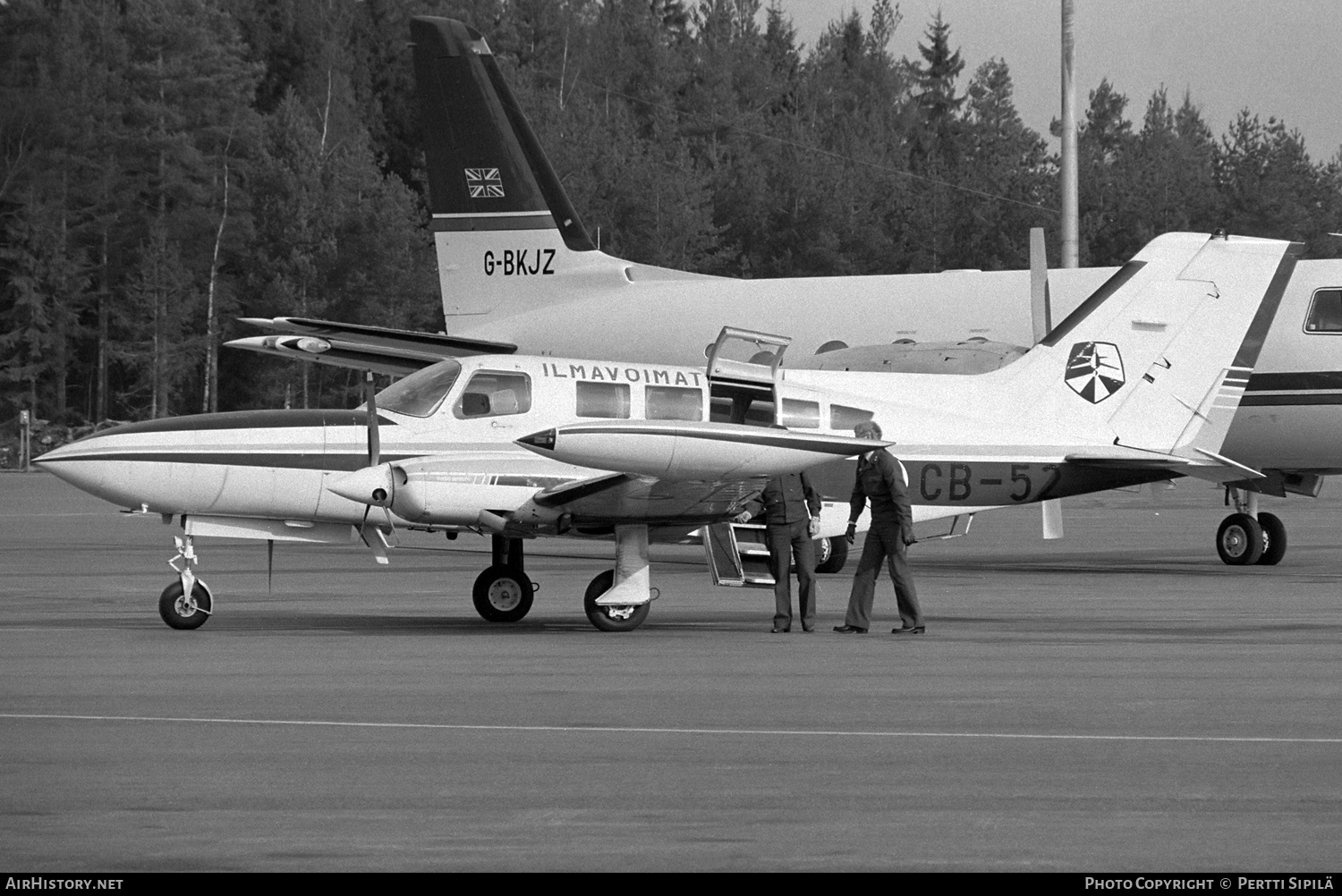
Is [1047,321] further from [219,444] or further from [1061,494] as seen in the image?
[219,444]

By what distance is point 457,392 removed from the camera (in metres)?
15.3

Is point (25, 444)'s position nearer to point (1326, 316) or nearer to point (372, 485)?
point (1326, 316)

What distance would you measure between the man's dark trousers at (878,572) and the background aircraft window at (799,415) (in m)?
1.40

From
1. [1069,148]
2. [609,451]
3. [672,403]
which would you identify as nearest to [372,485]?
[609,451]

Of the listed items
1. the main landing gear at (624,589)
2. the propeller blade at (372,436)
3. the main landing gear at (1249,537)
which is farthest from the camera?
the main landing gear at (1249,537)

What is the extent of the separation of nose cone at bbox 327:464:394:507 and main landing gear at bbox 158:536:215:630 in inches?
54.2

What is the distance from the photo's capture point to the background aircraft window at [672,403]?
15508mm

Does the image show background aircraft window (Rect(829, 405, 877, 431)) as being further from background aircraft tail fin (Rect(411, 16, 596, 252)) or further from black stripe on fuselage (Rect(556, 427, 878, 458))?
background aircraft tail fin (Rect(411, 16, 596, 252))

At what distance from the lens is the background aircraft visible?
22.2 metres

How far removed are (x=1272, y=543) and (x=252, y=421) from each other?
13.4 metres

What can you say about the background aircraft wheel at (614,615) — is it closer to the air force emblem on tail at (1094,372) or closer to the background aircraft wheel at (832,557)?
the air force emblem on tail at (1094,372)

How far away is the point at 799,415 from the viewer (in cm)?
1606

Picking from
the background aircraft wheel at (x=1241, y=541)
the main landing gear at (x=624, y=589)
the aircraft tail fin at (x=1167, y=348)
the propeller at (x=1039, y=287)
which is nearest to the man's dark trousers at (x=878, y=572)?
the main landing gear at (x=624, y=589)

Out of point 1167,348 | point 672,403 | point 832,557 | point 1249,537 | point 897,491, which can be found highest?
point 1167,348
